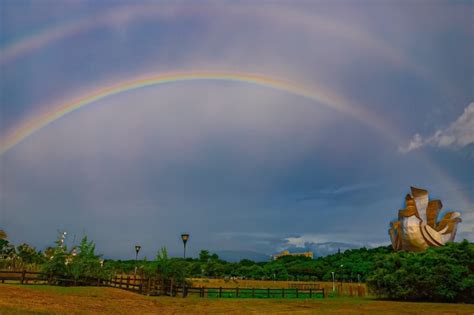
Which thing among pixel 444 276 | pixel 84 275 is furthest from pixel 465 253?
pixel 84 275

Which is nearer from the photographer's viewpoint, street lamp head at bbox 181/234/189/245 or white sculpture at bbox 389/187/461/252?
street lamp head at bbox 181/234/189/245

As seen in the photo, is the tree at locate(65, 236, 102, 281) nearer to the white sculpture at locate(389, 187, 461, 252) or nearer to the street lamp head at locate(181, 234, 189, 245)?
the street lamp head at locate(181, 234, 189, 245)

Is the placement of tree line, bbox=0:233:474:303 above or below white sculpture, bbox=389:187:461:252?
below

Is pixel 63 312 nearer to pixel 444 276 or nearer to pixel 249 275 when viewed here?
pixel 444 276

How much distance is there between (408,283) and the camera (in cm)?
3309

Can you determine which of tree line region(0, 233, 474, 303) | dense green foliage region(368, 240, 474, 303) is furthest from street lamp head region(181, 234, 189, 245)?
dense green foliage region(368, 240, 474, 303)

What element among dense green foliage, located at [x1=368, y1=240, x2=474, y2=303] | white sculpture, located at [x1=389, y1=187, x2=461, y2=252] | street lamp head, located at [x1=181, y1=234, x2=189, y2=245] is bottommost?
dense green foliage, located at [x1=368, y1=240, x2=474, y2=303]

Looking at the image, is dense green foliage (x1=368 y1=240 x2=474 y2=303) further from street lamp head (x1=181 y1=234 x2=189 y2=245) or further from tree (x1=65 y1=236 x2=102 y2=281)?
tree (x1=65 y1=236 x2=102 y2=281)

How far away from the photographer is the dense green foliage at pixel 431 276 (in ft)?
102

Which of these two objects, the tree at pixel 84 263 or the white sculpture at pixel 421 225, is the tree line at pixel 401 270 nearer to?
the tree at pixel 84 263

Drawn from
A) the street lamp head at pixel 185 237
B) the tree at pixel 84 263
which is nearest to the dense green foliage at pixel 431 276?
the street lamp head at pixel 185 237

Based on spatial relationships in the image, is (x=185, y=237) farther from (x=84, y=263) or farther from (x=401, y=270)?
(x=401, y=270)

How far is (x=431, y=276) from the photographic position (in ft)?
104

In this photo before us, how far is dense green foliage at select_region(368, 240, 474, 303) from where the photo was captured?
102 ft
